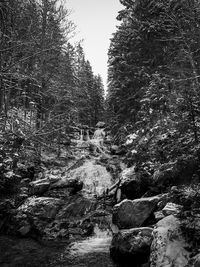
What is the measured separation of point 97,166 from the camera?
72.9 feet

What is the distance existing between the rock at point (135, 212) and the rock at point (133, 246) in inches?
72.5

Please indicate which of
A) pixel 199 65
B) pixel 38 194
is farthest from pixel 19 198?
pixel 199 65

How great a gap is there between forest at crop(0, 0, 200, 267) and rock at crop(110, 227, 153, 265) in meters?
0.03

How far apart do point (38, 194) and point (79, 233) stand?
4.66m

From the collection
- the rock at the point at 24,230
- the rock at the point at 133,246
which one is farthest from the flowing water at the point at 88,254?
the rock at the point at 24,230

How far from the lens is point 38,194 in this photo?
14.8 m

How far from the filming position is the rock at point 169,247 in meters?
5.88

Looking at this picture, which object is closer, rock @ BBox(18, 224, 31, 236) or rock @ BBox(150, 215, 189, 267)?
rock @ BBox(150, 215, 189, 267)

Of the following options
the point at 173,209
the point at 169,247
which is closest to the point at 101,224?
the point at 173,209

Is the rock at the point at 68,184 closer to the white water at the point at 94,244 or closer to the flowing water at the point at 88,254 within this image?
the white water at the point at 94,244

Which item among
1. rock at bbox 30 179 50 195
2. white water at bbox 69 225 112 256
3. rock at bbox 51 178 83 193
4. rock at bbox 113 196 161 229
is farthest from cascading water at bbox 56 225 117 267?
rock at bbox 51 178 83 193

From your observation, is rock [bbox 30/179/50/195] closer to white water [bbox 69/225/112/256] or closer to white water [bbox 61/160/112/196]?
white water [bbox 61/160/112/196]

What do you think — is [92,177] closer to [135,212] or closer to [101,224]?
[101,224]

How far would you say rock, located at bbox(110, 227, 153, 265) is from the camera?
742cm
